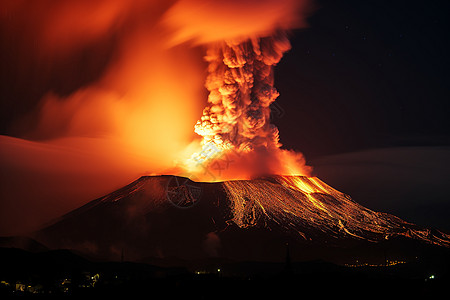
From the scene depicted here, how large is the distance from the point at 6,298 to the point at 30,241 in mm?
52673

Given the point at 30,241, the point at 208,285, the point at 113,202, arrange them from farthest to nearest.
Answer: the point at 113,202
the point at 30,241
the point at 208,285

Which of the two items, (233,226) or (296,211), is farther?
(296,211)

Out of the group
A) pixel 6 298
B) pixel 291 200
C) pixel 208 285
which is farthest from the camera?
pixel 291 200

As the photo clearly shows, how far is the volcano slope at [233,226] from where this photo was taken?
380 ft

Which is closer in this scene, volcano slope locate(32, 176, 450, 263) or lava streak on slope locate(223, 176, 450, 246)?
volcano slope locate(32, 176, 450, 263)

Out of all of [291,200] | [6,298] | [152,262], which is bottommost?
[6,298]

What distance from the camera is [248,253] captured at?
375ft

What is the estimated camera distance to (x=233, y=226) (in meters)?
122

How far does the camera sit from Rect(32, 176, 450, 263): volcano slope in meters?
116

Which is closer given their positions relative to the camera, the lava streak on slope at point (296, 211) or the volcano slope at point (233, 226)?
the volcano slope at point (233, 226)

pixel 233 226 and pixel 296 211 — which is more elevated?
pixel 296 211

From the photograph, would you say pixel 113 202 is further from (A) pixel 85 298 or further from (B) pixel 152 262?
(A) pixel 85 298

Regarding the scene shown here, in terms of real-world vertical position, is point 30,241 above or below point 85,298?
above

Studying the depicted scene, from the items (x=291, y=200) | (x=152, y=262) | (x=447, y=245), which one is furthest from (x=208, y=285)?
(x=447, y=245)
